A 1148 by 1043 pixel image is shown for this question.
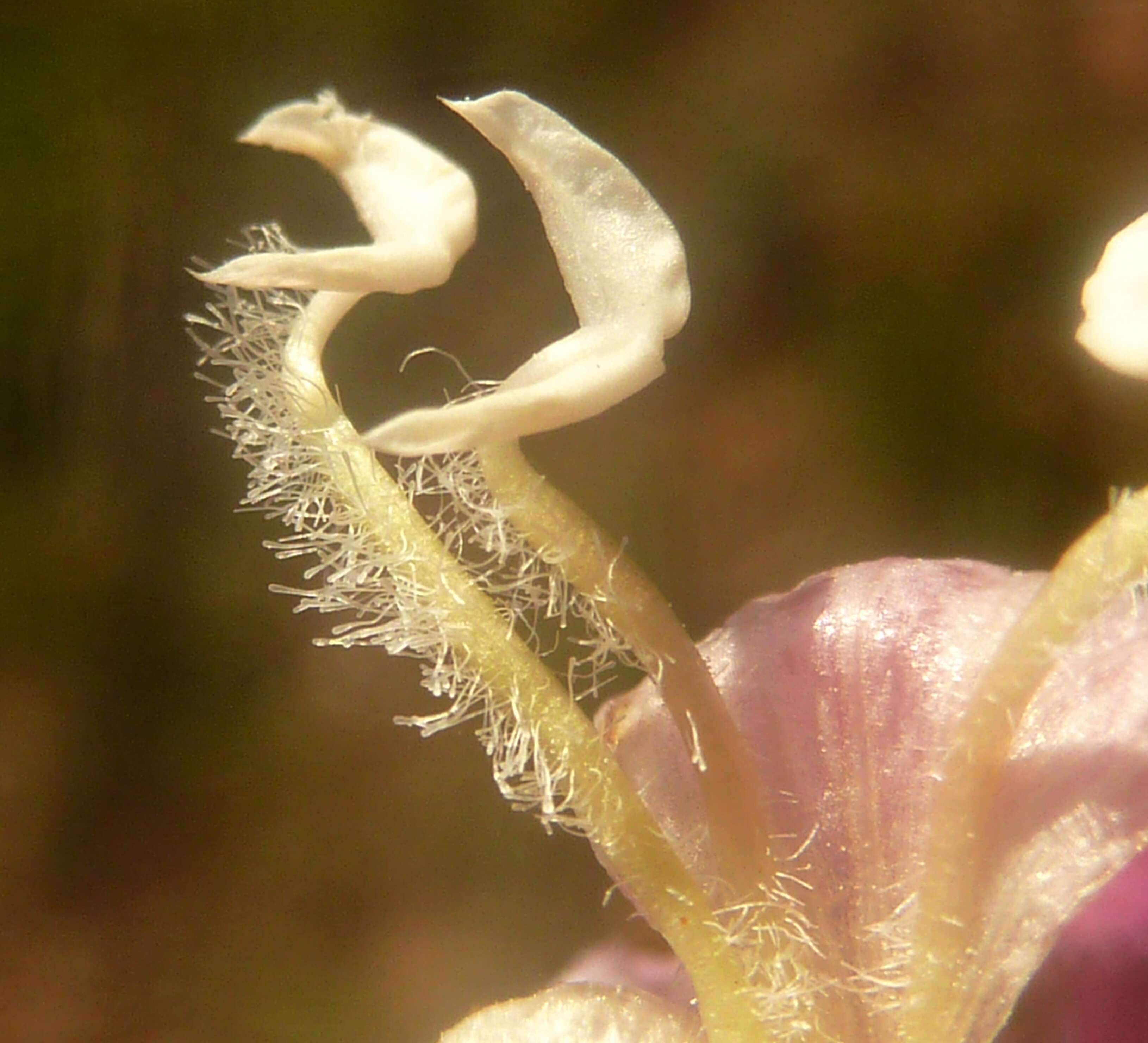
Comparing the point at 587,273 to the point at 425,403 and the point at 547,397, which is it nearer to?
the point at 547,397

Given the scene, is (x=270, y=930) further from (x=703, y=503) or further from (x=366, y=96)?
(x=366, y=96)

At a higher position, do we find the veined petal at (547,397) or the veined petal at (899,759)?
the veined petal at (547,397)

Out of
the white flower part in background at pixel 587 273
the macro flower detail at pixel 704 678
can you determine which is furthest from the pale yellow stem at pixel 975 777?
the white flower part in background at pixel 587 273

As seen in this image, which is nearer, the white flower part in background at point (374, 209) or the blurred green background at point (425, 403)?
the white flower part in background at point (374, 209)

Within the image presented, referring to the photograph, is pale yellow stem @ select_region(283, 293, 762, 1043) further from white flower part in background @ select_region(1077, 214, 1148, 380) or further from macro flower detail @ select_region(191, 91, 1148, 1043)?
white flower part in background @ select_region(1077, 214, 1148, 380)

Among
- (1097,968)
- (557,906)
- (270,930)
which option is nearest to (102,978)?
(270,930)

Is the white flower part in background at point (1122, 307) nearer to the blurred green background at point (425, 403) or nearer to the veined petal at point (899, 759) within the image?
the veined petal at point (899, 759)

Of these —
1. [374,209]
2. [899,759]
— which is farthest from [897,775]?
[374,209]
